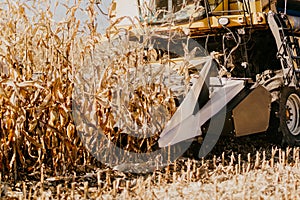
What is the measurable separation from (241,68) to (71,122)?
287 centimetres

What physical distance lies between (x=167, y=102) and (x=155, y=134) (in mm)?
266

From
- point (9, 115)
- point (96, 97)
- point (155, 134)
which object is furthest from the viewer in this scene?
point (155, 134)

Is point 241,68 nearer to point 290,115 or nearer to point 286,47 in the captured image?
point 286,47

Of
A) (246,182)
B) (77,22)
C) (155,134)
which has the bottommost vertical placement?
(246,182)

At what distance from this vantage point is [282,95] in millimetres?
4801

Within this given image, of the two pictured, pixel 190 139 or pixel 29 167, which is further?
pixel 190 139

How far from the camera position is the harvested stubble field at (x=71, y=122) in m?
2.85

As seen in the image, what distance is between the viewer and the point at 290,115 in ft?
16.7

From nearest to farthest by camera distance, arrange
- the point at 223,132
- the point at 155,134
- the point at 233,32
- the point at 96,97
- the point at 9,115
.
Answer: the point at 9,115 < the point at 96,97 < the point at 155,134 < the point at 223,132 < the point at 233,32

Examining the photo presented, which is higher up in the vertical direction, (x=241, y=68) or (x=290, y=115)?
(x=241, y=68)

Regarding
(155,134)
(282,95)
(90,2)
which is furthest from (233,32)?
(90,2)

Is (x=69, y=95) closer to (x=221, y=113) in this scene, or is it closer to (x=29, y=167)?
(x=29, y=167)

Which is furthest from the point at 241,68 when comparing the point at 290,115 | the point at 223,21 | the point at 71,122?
the point at 71,122

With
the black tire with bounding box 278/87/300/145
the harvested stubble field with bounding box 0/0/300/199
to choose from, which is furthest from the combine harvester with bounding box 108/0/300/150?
the harvested stubble field with bounding box 0/0/300/199
